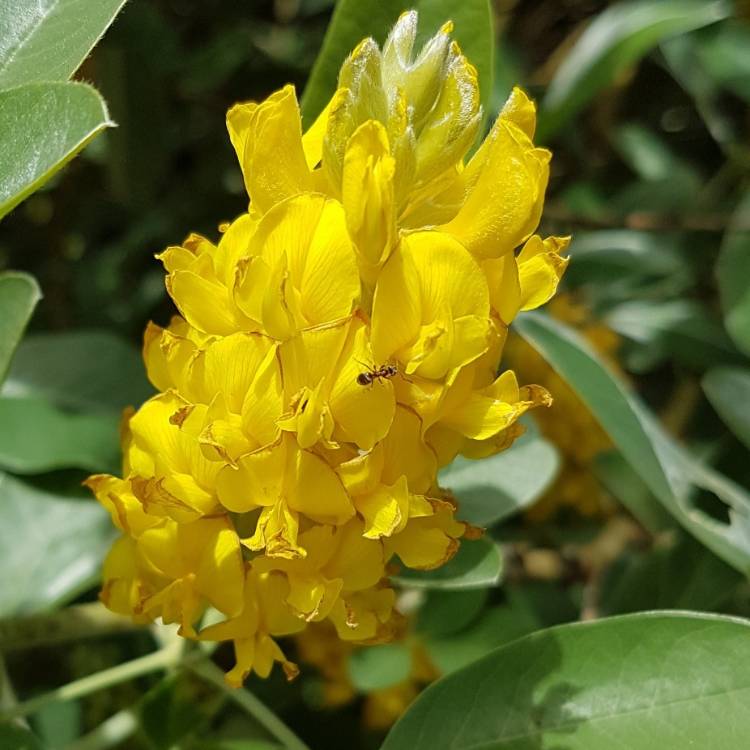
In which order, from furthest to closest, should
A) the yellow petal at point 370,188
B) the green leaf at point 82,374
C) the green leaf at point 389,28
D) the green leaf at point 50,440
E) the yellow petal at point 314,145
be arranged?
the green leaf at point 82,374, the green leaf at point 50,440, the green leaf at point 389,28, the yellow petal at point 314,145, the yellow petal at point 370,188

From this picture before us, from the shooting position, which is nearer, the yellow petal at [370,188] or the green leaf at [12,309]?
the yellow petal at [370,188]

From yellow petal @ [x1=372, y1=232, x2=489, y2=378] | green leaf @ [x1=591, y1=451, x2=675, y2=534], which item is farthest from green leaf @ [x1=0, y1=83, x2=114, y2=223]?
green leaf @ [x1=591, y1=451, x2=675, y2=534]

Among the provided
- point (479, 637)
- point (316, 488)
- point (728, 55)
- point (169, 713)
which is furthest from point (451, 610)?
point (728, 55)

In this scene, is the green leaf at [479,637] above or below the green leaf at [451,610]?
below

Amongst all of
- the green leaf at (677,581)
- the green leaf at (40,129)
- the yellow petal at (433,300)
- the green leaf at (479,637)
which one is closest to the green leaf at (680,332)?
the green leaf at (677,581)

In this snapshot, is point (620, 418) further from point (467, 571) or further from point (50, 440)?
point (50, 440)

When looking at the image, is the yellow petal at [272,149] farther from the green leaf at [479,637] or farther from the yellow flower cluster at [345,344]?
the green leaf at [479,637]

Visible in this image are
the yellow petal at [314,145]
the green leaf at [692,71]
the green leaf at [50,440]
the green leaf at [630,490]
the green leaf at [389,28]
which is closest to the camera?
the yellow petal at [314,145]
